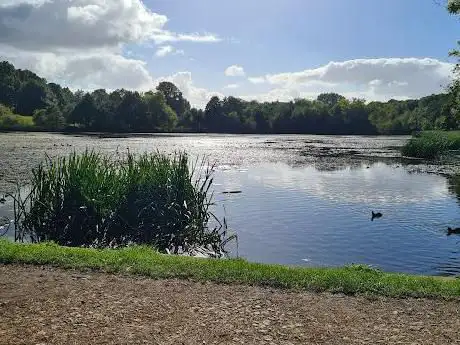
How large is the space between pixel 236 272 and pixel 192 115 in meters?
129

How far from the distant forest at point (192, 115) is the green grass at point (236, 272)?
105 m

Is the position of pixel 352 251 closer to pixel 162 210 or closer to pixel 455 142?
pixel 162 210

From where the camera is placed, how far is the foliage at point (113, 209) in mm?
13836

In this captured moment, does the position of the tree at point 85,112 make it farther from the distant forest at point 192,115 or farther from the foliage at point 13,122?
the foliage at point 13,122

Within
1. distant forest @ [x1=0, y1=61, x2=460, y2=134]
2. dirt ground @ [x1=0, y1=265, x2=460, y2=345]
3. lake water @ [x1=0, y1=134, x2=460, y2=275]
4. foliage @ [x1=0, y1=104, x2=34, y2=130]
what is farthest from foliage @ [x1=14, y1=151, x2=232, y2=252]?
foliage @ [x1=0, y1=104, x2=34, y2=130]

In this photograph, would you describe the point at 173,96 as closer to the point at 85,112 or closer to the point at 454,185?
the point at 85,112

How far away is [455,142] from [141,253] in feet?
165

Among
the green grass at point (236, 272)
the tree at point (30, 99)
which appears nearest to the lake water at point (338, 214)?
the green grass at point (236, 272)

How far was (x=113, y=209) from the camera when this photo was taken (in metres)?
14.2

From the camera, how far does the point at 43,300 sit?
270 inches

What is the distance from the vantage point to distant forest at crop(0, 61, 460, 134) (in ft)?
377

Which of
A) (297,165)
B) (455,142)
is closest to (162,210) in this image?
(297,165)

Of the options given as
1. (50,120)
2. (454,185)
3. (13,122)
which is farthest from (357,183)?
(13,122)

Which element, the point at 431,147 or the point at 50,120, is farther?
the point at 50,120
